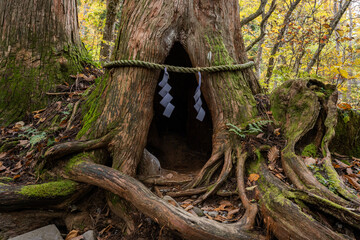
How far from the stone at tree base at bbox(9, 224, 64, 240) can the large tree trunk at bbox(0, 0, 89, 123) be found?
2.33 m

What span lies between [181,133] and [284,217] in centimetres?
385

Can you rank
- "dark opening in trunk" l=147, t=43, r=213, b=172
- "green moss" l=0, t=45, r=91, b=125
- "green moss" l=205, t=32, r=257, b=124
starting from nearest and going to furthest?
"green moss" l=205, t=32, r=257, b=124
"green moss" l=0, t=45, r=91, b=125
"dark opening in trunk" l=147, t=43, r=213, b=172

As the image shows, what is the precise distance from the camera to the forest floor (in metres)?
2.55

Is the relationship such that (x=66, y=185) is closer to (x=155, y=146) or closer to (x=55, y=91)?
(x=55, y=91)

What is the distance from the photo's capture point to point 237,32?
4.14m

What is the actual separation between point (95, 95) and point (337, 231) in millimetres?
3244

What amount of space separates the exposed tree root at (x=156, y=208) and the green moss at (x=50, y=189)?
0.11 m

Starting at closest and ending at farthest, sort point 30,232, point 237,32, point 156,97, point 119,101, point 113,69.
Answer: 1. point 30,232
2. point 119,101
3. point 113,69
4. point 237,32
5. point 156,97

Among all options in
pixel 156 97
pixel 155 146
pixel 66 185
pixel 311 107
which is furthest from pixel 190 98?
pixel 66 185

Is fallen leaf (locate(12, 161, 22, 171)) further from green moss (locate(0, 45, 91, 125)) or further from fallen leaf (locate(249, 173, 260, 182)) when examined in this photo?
fallen leaf (locate(249, 173, 260, 182))

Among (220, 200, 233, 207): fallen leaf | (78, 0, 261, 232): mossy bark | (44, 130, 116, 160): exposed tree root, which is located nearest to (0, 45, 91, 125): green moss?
(78, 0, 261, 232): mossy bark

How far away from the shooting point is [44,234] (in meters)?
2.45

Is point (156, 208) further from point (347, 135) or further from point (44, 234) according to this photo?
point (347, 135)

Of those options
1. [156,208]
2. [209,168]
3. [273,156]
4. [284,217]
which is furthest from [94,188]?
[273,156]
